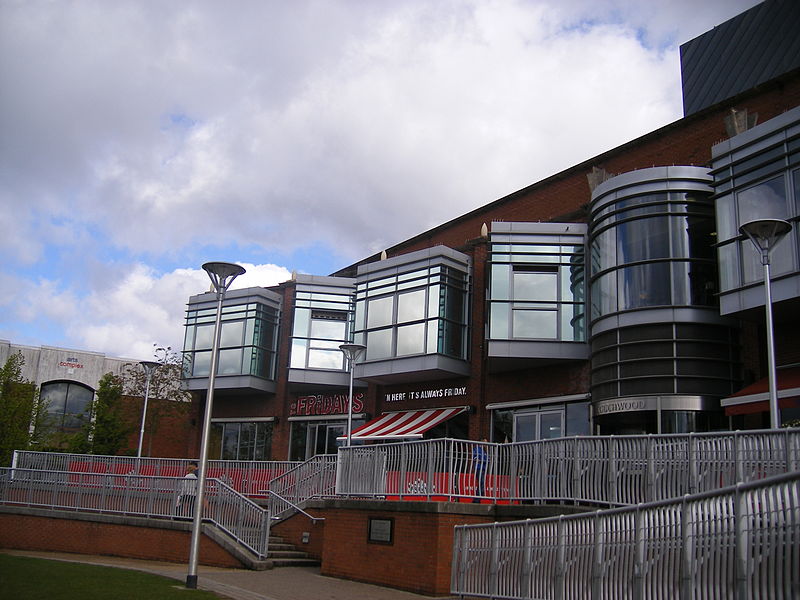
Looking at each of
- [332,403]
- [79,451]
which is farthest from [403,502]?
[79,451]

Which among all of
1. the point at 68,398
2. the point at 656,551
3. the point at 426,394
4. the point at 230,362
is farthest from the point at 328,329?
the point at 656,551

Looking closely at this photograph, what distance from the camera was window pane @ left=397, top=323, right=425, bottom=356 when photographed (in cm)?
2833

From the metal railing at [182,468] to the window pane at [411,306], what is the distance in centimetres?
796

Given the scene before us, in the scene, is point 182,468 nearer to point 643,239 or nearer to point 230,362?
point 230,362

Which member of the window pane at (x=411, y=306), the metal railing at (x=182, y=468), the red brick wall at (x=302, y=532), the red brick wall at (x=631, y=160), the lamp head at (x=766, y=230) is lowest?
the red brick wall at (x=302, y=532)

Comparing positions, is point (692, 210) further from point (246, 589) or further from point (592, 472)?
point (246, 589)

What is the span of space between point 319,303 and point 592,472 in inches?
935

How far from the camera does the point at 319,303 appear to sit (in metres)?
35.7

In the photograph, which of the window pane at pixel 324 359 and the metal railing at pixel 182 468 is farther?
the window pane at pixel 324 359

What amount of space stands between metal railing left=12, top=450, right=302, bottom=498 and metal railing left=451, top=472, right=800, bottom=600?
11.1 m

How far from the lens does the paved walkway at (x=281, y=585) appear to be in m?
13.1

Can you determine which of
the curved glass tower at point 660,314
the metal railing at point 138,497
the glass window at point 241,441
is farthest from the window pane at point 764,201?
the glass window at point 241,441

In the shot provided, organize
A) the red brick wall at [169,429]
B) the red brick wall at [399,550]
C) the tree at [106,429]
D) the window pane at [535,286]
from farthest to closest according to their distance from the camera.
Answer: the red brick wall at [169,429], the tree at [106,429], the window pane at [535,286], the red brick wall at [399,550]

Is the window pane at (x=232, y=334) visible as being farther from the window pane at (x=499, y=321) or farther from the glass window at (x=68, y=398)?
the glass window at (x=68, y=398)
